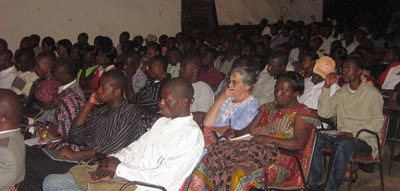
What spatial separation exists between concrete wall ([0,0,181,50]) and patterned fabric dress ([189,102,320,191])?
7599 millimetres

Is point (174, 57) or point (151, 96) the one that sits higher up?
point (174, 57)

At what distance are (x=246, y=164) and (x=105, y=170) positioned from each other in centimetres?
96

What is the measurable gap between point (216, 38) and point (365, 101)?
5369 mm

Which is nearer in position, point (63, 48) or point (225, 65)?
point (225, 65)

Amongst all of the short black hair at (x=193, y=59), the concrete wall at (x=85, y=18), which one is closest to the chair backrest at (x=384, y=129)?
the short black hair at (x=193, y=59)

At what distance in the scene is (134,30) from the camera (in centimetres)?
1022

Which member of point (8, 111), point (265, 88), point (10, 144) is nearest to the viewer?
point (10, 144)

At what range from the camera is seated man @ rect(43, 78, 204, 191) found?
255 cm

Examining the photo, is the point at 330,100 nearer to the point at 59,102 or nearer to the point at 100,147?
the point at 100,147

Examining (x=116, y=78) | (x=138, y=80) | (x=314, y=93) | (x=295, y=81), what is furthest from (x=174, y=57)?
Answer: (x=295, y=81)

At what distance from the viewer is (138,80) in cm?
586

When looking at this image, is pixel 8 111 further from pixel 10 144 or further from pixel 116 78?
pixel 116 78

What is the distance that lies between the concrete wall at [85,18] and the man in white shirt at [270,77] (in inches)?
241

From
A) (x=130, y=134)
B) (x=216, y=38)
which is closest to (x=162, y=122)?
(x=130, y=134)
